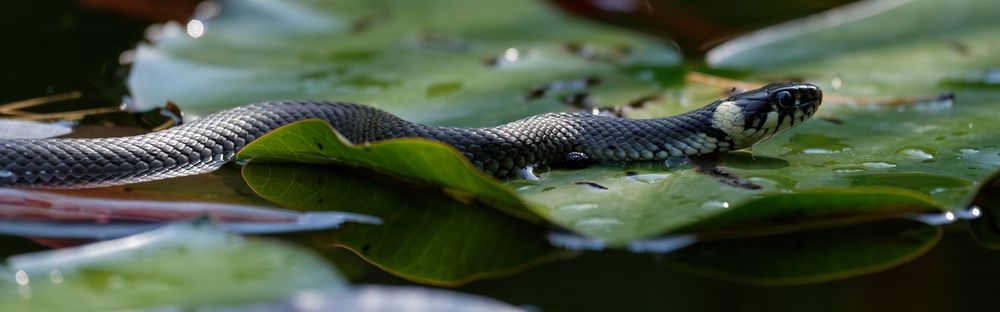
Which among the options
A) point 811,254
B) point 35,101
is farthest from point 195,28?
point 811,254

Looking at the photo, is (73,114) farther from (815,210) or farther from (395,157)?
(815,210)

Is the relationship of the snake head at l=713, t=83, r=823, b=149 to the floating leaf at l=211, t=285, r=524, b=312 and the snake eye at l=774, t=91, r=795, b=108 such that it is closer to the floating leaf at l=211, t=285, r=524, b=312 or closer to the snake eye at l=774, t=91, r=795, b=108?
the snake eye at l=774, t=91, r=795, b=108

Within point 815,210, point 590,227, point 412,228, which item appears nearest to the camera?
point 590,227

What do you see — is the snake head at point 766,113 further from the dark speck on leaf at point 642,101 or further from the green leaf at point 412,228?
the green leaf at point 412,228

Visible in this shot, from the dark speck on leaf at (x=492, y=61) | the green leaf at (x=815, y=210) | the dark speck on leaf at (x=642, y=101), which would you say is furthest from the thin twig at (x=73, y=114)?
the green leaf at (x=815, y=210)

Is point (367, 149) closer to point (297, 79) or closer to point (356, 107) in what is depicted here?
point (356, 107)

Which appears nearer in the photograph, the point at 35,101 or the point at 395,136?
the point at 395,136

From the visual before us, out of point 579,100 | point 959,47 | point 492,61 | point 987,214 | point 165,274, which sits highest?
point 959,47
